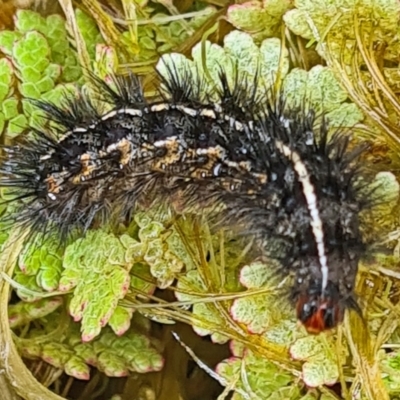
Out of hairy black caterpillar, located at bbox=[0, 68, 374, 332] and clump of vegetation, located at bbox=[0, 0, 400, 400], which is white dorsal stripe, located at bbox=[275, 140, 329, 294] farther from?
clump of vegetation, located at bbox=[0, 0, 400, 400]

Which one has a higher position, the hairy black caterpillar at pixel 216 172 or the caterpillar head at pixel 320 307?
the hairy black caterpillar at pixel 216 172

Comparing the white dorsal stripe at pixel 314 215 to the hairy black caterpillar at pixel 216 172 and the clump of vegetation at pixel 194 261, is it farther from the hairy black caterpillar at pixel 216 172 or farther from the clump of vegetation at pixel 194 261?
the clump of vegetation at pixel 194 261

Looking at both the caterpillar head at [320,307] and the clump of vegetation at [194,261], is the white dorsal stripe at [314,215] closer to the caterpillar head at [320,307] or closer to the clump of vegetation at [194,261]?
the caterpillar head at [320,307]

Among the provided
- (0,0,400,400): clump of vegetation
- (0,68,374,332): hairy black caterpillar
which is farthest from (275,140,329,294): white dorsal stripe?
(0,0,400,400): clump of vegetation

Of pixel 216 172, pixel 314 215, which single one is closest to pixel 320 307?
pixel 314 215

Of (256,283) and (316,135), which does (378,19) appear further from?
(256,283)

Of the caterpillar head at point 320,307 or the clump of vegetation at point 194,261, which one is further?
the clump of vegetation at point 194,261

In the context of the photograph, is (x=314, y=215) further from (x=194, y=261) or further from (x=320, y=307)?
(x=194, y=261)

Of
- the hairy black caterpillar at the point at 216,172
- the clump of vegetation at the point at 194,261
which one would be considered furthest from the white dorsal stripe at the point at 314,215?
the clump of vegetation at the point at 194,261
